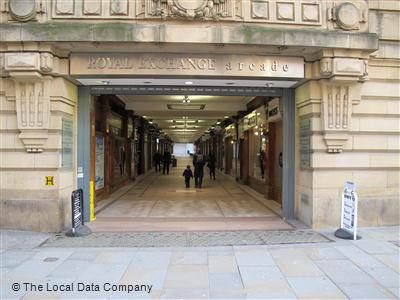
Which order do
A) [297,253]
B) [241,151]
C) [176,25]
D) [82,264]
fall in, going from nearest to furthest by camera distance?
[82,264]
[297,253]
[176,25]
[241,151]

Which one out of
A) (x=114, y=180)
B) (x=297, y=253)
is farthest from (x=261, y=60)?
(x=114, y=180)

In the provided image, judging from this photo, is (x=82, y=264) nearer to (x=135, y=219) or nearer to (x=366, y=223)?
(x=135, y=219)

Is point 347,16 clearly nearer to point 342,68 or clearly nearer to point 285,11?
point 342,68

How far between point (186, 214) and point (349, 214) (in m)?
4.33

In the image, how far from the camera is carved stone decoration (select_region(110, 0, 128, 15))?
7.75 metres

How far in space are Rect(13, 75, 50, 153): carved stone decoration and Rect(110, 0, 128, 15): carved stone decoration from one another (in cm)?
201

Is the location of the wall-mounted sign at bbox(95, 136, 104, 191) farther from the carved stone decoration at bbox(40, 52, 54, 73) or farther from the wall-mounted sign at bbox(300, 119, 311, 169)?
the wall-mounted sign at bbox(300, 119, 311, 169)

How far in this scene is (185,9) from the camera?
25.0ft

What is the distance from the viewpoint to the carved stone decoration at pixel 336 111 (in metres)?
8.32

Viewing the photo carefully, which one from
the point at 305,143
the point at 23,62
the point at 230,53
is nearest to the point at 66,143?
the point at 23,62

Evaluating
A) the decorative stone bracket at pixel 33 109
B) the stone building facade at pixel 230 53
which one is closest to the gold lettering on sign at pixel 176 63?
the stone building facade at pixel 230 53

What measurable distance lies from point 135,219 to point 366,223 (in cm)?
549

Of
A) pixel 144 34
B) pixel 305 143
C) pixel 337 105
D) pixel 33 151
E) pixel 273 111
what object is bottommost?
pixel 33 151

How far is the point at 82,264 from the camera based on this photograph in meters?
5.92
